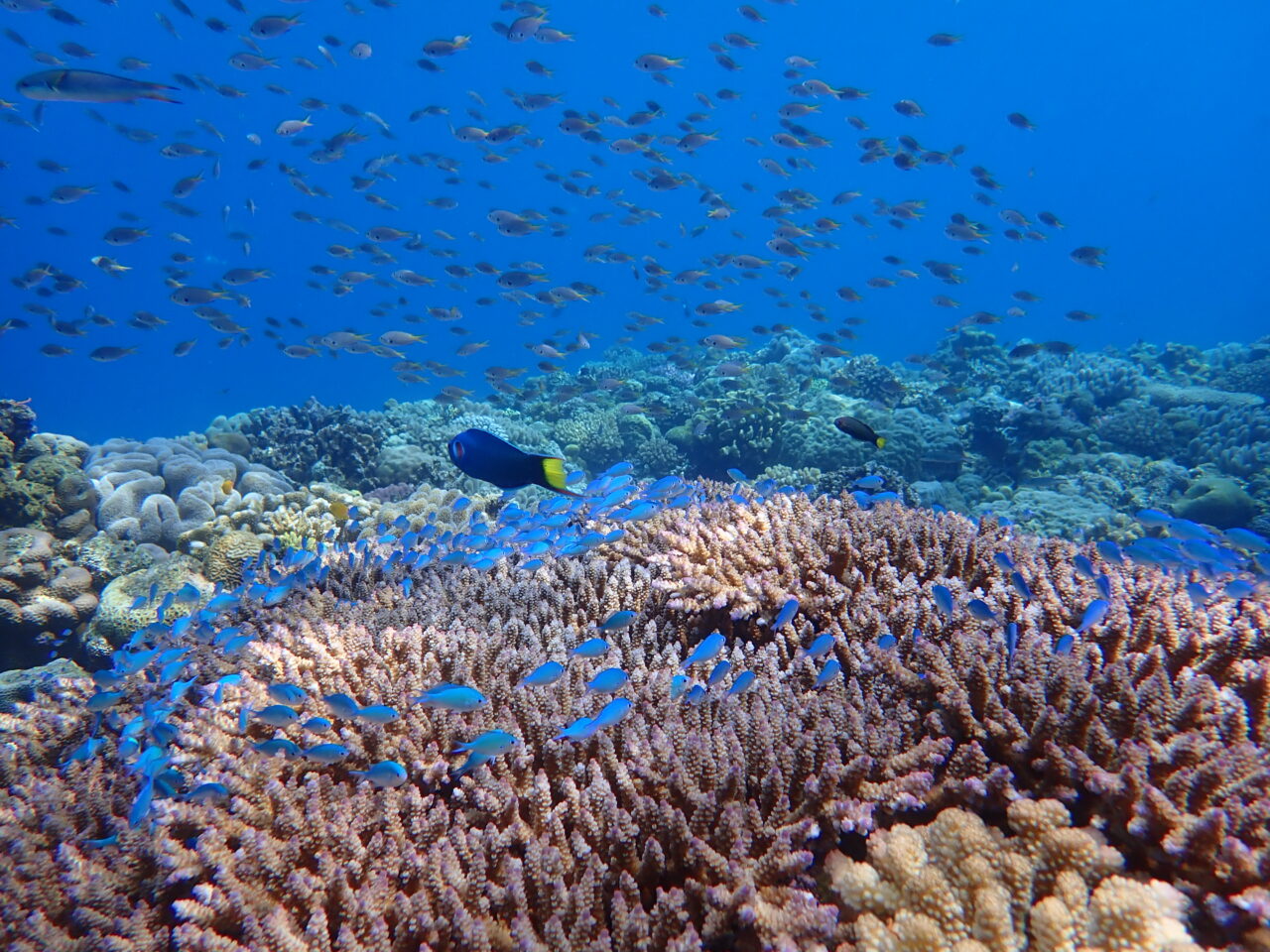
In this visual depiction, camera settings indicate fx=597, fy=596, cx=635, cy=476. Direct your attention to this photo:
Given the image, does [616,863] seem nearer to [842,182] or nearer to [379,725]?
[379,725]

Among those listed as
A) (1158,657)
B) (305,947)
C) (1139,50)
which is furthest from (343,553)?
(1139,50)

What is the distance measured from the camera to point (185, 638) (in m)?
4.43

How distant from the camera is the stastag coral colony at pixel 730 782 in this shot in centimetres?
184

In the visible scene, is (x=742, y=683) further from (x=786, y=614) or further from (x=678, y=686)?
(x=786, y=614)

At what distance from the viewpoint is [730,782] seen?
2365 mm

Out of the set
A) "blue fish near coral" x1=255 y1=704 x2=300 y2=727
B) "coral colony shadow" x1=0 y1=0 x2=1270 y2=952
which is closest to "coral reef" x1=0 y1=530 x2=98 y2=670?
"coral colony shadow" x1=0 y1=0 x2=1270 y2=952

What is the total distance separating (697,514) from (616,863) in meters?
3.02

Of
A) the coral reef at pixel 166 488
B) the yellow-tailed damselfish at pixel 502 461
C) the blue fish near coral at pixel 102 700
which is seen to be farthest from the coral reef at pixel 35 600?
the yellow-tailed damselfish at pixel 502 461

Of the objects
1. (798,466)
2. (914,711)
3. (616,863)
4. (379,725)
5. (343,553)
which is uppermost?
(798,466)

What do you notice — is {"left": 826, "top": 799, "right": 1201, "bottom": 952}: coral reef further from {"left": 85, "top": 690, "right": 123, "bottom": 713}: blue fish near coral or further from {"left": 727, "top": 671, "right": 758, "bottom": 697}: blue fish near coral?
{"left": 85, "top": 690, "right": 123, "bottom": 713}: blue fish near coral

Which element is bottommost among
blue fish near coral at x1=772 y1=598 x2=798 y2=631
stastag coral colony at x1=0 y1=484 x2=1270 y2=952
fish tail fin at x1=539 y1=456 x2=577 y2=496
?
stastag coral colony at x1=0 y1=484 x2=1270 y2=952

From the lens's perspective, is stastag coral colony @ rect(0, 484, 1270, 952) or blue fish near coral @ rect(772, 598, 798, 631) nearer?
stastag coral colony @ rect(0, 484, 1270, 952)

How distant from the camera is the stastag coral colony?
1844 millimetres

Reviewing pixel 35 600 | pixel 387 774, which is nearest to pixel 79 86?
pixel 387 774
